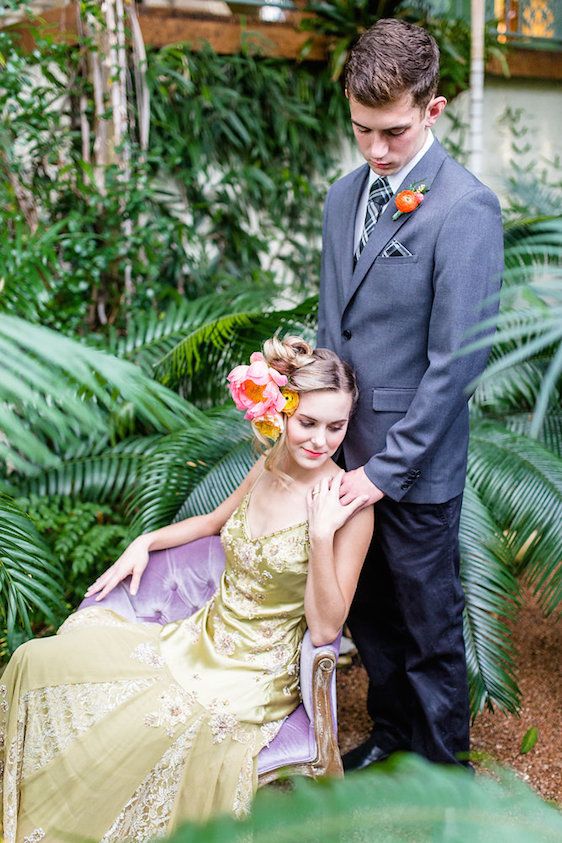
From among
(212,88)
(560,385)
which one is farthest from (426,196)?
(212,88)

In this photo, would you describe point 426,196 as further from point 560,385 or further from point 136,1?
point 136,1

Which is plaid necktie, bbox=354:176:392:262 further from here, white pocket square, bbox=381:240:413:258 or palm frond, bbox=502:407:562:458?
palm frond, bbox=502:407:562:458

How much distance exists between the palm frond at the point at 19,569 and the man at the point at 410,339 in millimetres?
852

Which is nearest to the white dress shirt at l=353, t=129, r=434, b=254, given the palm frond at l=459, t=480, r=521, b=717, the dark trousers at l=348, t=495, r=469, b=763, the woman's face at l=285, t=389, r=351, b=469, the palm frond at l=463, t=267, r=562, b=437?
the woman's face at l=285, t=389, r=351, b=469

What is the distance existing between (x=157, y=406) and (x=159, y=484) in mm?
1592

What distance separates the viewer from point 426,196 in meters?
1.81

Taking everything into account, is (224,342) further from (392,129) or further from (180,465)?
(392,129)

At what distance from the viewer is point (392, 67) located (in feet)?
5.36

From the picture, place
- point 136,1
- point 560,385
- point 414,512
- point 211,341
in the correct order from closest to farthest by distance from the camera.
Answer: point 414,512
point 211,341
point 560,385
point 136,1

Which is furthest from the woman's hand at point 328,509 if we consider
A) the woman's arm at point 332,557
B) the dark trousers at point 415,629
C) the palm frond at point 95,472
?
the palm frond at point 95,472

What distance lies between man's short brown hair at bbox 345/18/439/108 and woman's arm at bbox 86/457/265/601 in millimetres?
892

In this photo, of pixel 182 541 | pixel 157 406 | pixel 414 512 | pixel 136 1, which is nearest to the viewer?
pixel 157 406

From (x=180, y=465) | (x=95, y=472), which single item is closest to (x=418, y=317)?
(x=180, y=465)

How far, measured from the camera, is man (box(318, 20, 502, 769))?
5.65 feet
